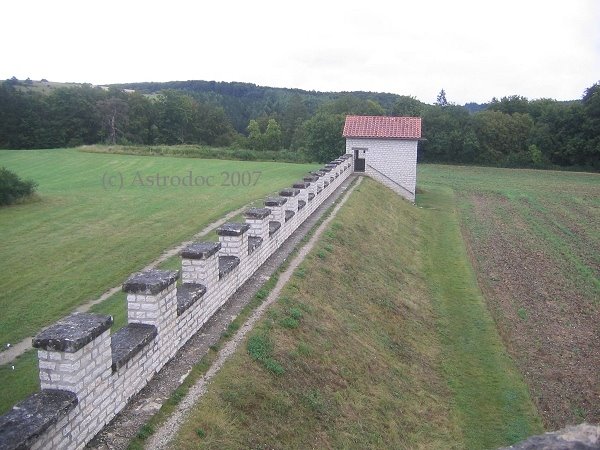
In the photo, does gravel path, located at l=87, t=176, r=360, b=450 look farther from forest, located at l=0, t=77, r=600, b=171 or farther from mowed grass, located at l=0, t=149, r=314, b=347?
forest, located at l=0, t=77, r=600, b=171

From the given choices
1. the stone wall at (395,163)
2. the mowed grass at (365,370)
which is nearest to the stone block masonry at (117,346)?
the mowed grass at (365,370)

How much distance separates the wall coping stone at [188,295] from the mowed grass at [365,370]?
0.98m

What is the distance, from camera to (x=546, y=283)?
16.2m

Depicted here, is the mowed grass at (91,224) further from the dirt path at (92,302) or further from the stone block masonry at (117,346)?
the stone block masonry at (117,346)

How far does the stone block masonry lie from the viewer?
4.70 meters

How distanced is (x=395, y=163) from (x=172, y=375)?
80.6ft

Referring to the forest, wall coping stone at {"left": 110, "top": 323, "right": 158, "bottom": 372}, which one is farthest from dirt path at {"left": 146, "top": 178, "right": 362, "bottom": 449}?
the forest

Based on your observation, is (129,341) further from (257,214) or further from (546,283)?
(546,283)

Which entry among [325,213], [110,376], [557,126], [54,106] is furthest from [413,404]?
[54,106]

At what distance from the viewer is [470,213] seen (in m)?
27.6

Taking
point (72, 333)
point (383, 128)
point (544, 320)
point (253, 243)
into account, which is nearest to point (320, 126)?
point (383, 128)

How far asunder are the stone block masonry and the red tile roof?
67.2 ft

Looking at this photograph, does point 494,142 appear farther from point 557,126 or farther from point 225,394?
point 225,394

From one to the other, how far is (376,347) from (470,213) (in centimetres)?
1890
